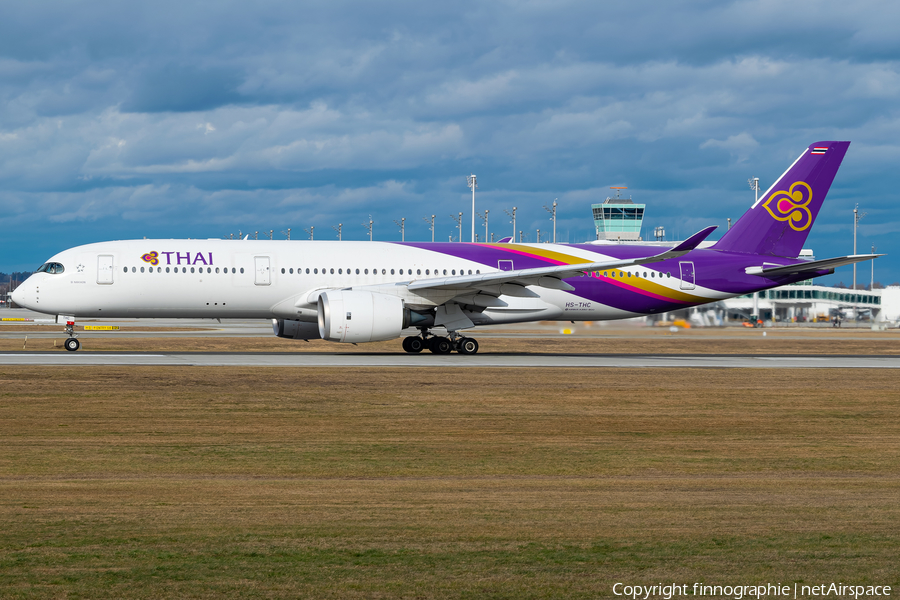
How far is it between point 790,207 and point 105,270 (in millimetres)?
25681

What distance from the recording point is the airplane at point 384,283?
93.1 ft

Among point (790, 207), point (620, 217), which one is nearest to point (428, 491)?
point (790, 207)

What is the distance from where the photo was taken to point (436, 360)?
2747 centimetres

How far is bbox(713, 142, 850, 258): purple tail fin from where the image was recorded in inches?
1344

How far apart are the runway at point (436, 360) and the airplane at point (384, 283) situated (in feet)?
4.37

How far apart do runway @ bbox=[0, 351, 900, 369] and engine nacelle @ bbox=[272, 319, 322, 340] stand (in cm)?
130

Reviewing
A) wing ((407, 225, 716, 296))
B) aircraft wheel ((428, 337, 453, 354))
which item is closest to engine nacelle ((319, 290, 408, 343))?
wing ((407, 225, 716, 296))

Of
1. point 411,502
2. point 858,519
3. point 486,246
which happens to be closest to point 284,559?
point 411,502

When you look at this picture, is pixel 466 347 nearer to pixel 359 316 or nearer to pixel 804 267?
pixel 359 316

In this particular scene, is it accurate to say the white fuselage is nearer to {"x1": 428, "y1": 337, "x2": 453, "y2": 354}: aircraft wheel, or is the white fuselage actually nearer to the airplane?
the airplane

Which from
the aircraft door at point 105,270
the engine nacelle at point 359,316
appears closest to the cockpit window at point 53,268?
the aircraft door at point 105,270
